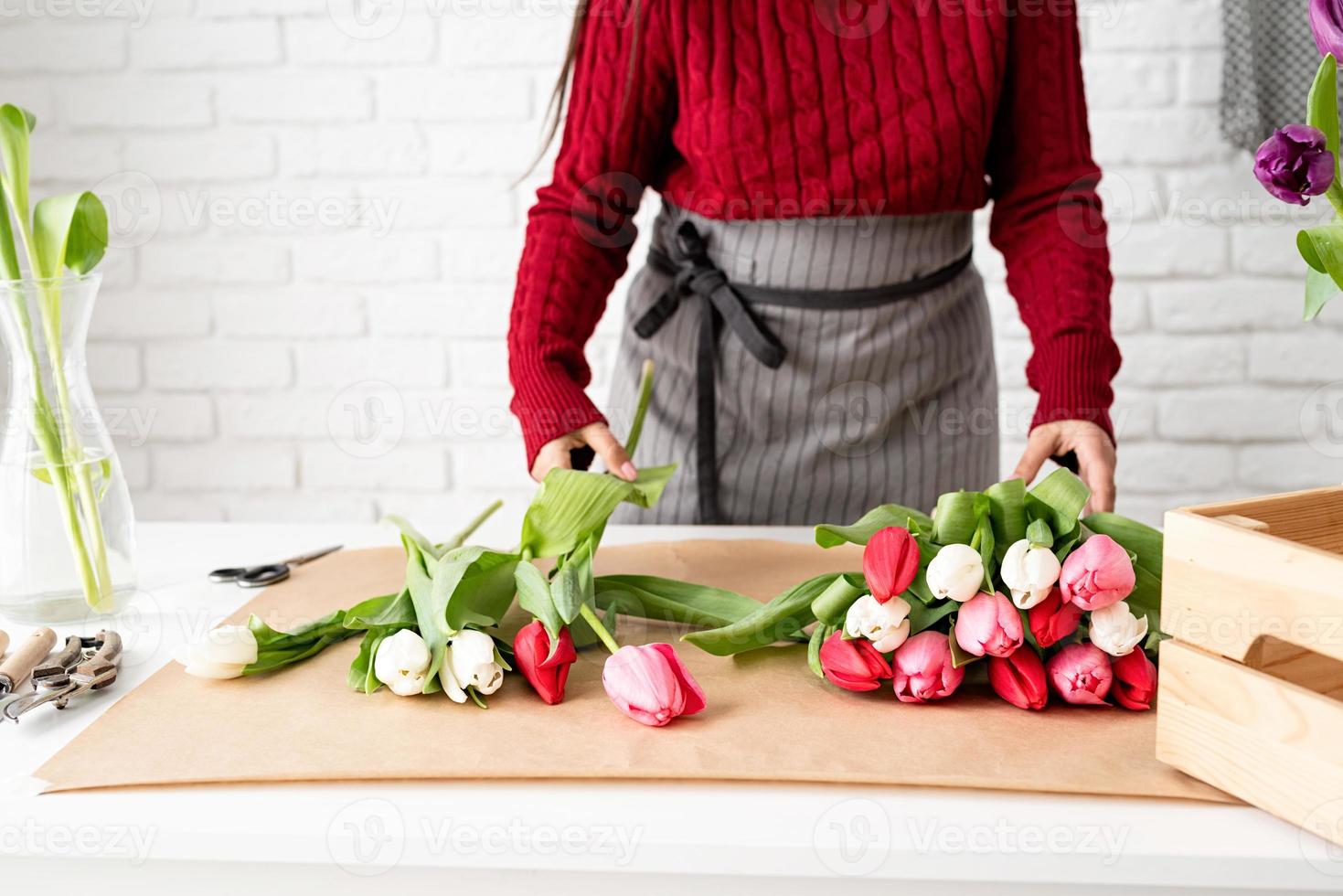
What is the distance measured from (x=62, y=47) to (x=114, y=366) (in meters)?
0.53

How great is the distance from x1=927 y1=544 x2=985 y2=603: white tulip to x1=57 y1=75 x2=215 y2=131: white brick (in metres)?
1.72

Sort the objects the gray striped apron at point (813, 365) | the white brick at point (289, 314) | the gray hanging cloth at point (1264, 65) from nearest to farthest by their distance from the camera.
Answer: the gray striped apron at point (813, 365)
the gray hanging cloth at point (1264, 65)
the white brick at point (289, 314)

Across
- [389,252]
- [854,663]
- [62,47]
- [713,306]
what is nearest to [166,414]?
[389,252]

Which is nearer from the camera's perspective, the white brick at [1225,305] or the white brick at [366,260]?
the white brick at [1225,305]

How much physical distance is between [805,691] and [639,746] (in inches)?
4.6

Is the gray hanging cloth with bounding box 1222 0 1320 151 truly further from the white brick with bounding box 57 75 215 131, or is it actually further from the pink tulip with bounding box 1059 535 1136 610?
the white brick with bounding box 57 75 215 131

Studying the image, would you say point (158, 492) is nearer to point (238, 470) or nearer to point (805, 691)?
point (238, 470)

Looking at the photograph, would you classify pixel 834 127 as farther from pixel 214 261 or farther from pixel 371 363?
pixel 214 261

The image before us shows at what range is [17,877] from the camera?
1.93 ft

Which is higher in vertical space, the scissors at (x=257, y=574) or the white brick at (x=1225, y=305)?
the white brick at (x=1225, y=305)

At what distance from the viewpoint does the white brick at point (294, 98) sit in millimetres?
1939

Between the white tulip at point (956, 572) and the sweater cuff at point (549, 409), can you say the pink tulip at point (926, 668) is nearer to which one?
the white tulip at point (956, 572)

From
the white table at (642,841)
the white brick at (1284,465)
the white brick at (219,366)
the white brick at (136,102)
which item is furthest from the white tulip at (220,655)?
the white brick at (1284,465)

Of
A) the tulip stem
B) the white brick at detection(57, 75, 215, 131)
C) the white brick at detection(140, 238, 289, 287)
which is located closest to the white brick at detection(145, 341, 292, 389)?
the white brick at detection(140, 238, 289, 287)
